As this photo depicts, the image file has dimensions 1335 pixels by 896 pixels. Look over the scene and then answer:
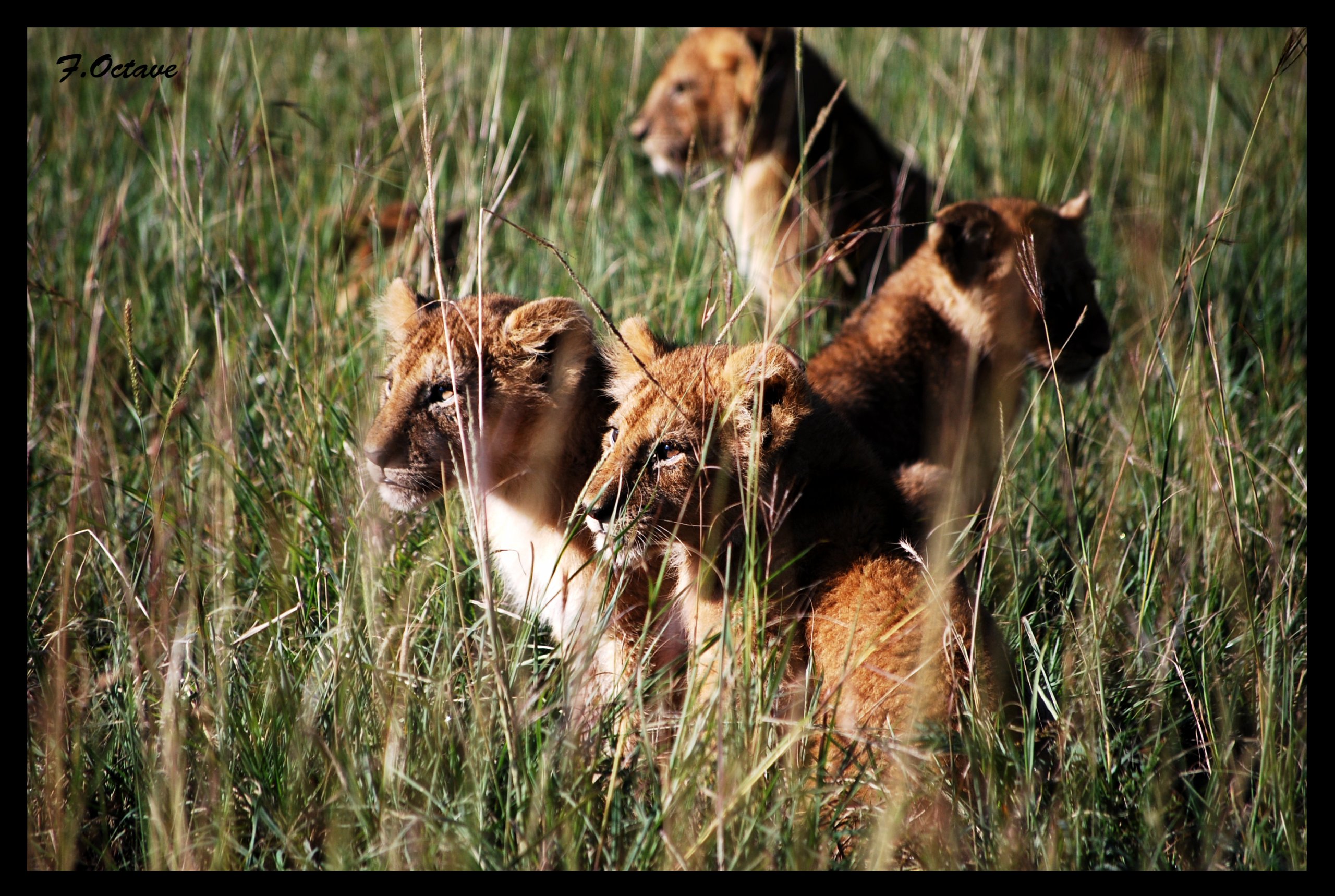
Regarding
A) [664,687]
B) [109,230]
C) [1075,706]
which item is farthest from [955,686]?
[109,230]

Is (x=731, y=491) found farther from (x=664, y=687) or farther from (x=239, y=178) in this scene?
(x=239, y=178)

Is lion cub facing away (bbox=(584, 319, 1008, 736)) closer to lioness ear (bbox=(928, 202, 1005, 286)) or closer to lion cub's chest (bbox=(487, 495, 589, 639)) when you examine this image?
lion cub's chest (bbox=(487, 495, 589, 639))

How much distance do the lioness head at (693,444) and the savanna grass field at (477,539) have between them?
0.21 metres

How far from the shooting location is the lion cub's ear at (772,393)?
3.04 meters

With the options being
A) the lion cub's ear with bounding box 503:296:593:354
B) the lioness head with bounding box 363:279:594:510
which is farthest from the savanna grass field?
the lion cub's ear with bounding box 503:296:593:354

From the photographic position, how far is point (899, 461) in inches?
173

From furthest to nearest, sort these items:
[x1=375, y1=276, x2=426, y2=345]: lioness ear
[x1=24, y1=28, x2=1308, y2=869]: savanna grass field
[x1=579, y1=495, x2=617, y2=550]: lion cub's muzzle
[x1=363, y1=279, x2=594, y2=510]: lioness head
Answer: [x1=375, y1=276, x2=426, y2=345]: lioness ear → [x1=363, y1=279, x2=594, y2=510]: lioness head → [x1=579, y1=495, x2=617, y2=550]: lion cub's muzzle → [x1=24, y1=28, x2=1308, y2=869]: savanna grass field

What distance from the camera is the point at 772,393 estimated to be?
10.2ft

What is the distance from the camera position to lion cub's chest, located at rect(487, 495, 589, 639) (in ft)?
10.6

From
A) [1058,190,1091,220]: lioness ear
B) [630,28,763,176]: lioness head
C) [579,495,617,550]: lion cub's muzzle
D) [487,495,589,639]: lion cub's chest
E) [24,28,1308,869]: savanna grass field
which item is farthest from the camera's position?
[630,28,763,176]: lioness head

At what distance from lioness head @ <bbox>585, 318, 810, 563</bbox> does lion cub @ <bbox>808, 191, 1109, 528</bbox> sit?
1.26 m

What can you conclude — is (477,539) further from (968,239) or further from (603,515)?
(968,239)
